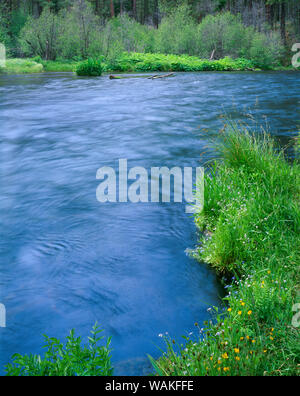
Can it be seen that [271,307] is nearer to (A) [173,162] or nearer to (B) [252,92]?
(A) [173,162]

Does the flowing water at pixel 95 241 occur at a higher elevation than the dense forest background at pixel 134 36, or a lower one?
lower

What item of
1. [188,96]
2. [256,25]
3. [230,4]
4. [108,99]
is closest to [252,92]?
[188,96]

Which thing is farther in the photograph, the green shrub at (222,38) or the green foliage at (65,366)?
the green shrub at (222,38)

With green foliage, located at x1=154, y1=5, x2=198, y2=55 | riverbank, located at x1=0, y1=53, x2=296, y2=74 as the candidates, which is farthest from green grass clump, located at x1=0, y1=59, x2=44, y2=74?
green foliage, located at x1=154, y1=5, x2=198, y2=55

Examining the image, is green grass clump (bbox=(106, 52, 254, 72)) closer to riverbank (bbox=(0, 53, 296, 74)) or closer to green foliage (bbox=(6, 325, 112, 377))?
riverbank (bbox=(0, 53, 296, 74))

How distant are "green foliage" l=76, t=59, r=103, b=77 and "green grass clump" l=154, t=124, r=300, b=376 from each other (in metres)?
23.2

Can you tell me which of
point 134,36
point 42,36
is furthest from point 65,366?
point 134,36

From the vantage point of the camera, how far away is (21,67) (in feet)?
99.5

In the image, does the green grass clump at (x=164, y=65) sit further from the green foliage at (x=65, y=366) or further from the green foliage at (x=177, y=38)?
the green foliage at (x=65, y=366)

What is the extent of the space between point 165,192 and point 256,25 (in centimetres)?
Result: 4992

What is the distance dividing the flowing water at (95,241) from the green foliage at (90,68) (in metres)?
15.5

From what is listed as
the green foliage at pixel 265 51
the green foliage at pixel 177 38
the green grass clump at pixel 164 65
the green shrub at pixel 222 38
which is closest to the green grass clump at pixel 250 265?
the green grass clump at pixel 164 65

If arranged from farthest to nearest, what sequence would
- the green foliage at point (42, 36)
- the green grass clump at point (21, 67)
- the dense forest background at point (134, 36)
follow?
the dense forest background at point (134, 36) → the green foliage at point (42, 36) → the green grass clump at point (21, 67)

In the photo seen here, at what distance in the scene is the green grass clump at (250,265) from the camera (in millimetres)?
2670
